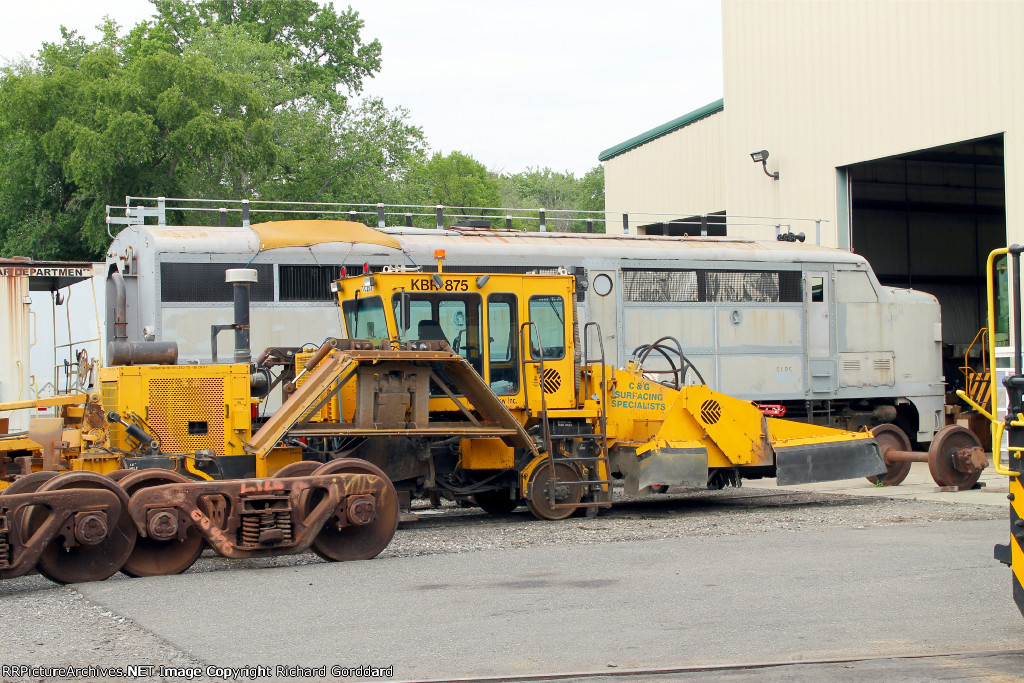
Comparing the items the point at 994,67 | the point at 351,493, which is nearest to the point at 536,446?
the point at 351,493

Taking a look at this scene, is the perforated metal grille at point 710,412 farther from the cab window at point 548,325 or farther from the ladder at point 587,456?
the cab window at point 548,325

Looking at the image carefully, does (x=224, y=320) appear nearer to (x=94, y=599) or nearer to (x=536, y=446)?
(x=536, y=446)

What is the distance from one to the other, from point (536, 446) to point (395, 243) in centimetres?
414

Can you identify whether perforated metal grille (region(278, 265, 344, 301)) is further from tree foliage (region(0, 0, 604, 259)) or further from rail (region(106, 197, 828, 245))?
tree foliage (region(0, 0, 604, 259))

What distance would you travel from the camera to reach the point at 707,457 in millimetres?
12852

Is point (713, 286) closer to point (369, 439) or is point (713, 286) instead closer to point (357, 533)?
point (369, 439)

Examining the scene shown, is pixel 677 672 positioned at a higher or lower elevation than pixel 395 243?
lower

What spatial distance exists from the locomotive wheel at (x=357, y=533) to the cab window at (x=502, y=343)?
2.76 meters

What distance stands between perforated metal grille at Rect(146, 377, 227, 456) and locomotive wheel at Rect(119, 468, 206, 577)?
1315 mm

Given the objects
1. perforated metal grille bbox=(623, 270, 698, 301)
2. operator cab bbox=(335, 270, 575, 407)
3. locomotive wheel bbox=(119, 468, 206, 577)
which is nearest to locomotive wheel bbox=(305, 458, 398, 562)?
locomotive wheel bbox=(119, 468, 206, 577)

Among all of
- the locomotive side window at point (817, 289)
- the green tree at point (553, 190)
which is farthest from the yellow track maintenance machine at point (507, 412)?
the green tree at point (553, 190)

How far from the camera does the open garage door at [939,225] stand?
29562mm

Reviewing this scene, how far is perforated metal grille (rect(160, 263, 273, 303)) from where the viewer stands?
13680 mm

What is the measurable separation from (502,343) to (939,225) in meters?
22.4
